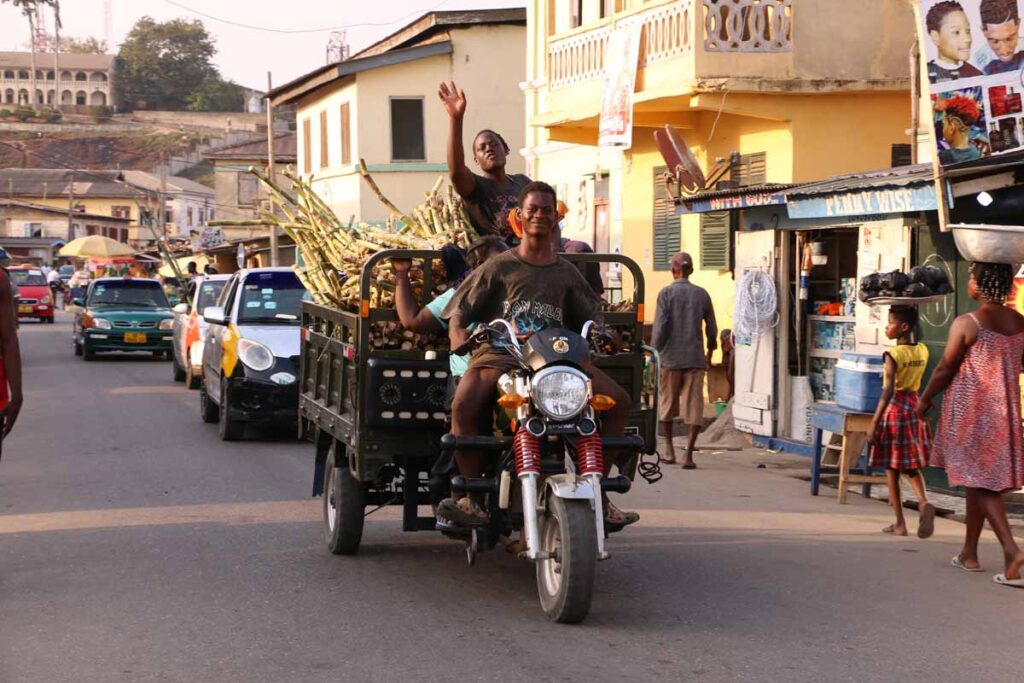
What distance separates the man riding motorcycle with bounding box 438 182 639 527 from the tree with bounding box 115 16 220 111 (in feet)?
502

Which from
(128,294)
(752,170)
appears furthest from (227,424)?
(128,294)

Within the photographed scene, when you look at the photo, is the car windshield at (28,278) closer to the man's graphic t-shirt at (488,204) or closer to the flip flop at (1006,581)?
the man's graphic t-shirt at (488,204)

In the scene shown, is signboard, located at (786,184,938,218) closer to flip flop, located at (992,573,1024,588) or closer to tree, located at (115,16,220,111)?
flip flop, located at (992,573,1024,588)

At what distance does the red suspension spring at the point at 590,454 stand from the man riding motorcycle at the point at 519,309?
0.27m

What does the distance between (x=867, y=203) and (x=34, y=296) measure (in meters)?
41.5

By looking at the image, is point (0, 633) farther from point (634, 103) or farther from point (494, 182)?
point (634, 103)

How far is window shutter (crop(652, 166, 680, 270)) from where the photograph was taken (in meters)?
20.9

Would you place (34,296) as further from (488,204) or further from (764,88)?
(488,204)

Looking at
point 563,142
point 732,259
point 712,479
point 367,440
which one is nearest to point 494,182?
point 367,440

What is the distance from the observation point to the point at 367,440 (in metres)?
7.66

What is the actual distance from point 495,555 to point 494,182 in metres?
2.29

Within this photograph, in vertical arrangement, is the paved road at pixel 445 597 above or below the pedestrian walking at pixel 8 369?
below

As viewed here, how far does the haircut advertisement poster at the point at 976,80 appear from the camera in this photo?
36.1 feet

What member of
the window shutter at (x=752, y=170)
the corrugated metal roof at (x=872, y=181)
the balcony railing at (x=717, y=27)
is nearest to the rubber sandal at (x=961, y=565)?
the corrugated metal roof at (x=872, y=181)
